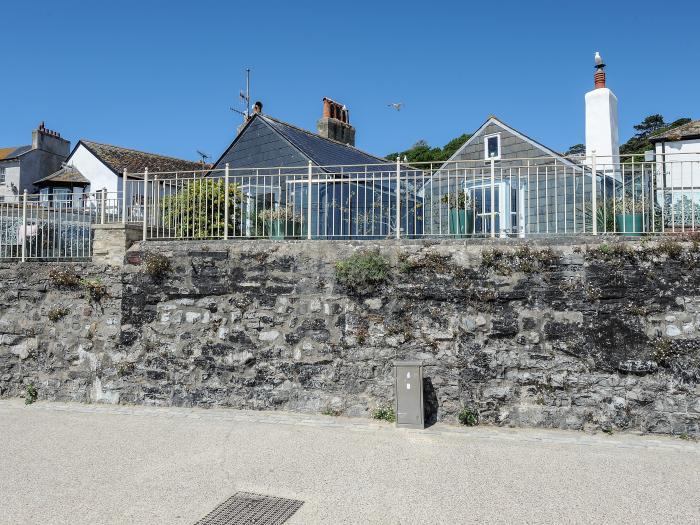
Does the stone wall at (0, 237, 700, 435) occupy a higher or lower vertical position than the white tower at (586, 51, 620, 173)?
lower

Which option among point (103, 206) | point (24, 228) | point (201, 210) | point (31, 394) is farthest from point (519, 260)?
point (24, 228)

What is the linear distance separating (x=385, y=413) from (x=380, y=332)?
1155 millimetres

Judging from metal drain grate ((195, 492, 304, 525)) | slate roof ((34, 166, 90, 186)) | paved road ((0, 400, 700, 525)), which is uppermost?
slate roof ((34, 166, 90, 186))

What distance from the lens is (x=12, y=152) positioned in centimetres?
3722

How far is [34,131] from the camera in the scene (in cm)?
3516

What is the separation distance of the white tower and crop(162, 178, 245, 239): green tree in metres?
9.72

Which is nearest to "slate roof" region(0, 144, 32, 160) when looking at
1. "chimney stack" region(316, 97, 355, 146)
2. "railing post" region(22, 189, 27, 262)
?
"chimney stack" region(316, 97, 355, 146)

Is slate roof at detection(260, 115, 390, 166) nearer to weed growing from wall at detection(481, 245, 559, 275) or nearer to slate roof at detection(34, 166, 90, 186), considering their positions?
weed growing from wall at detection(481, 245, 559, 275)

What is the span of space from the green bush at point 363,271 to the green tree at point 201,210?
2.53 meters

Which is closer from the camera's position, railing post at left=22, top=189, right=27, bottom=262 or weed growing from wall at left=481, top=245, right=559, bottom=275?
weed growing from wall at left=481, top=245, right=559, bottom=275

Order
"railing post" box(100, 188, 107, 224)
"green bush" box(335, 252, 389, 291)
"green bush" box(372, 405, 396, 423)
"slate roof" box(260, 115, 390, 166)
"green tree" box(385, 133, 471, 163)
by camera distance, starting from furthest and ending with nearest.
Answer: "green tree" box(385, 133, 471, 163) < "slate roof" box(260, 115, 390, 166) < "railing post" box(100, 188, 107, 224) < "green bush" box(335, 252, 389, 291) < "green bush" box(372, 405, 396, 423)

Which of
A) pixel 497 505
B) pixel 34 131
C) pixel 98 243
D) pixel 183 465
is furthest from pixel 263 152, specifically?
pixel 34 131

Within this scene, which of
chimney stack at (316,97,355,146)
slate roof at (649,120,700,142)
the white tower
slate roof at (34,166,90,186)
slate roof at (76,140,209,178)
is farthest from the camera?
slate roof at (34,166,90,186)

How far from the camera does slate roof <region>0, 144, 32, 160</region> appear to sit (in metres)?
34.7
